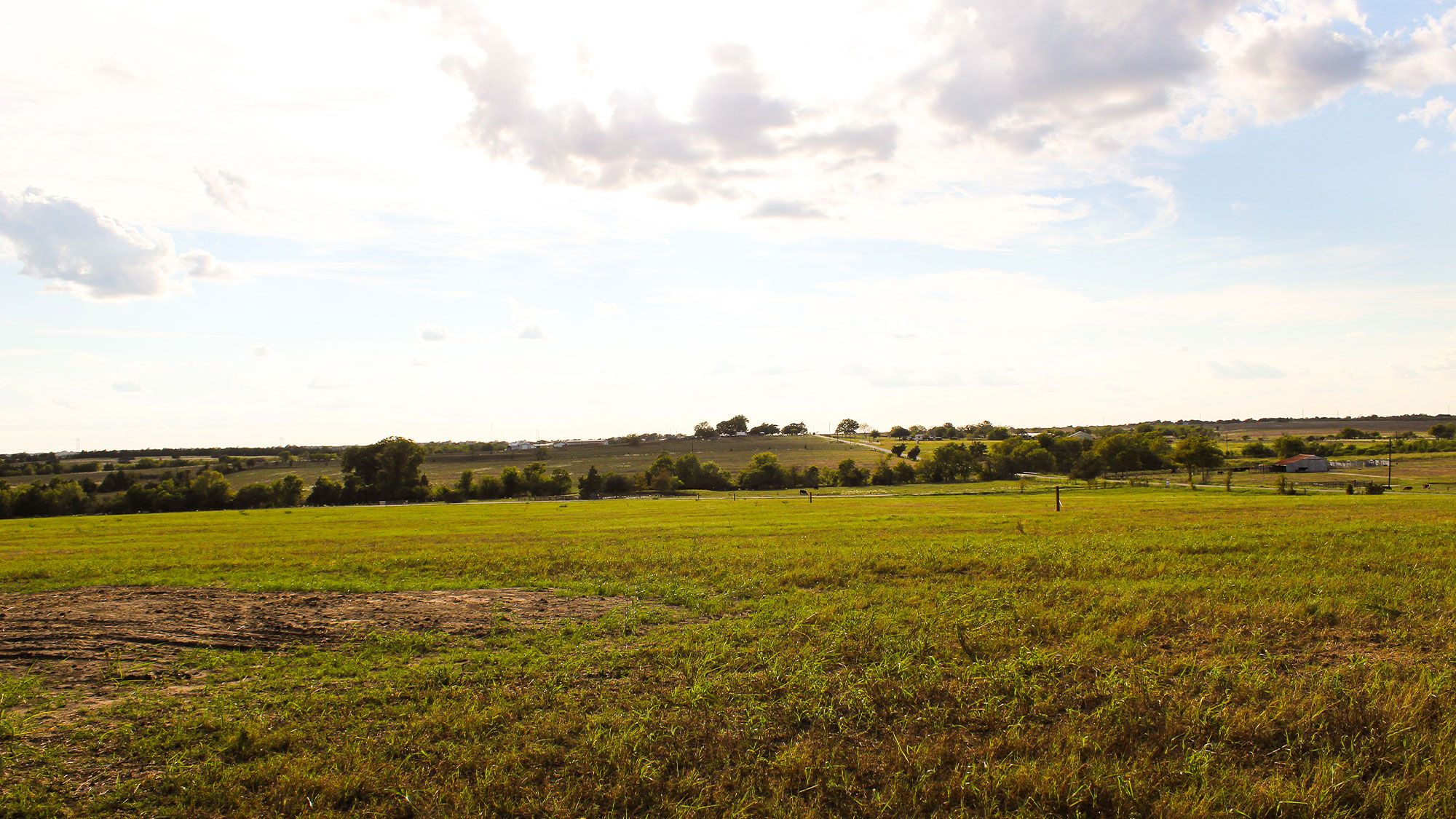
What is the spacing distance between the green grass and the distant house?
472 feet

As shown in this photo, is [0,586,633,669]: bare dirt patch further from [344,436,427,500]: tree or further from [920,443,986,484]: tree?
[920,443,986,484]: tree

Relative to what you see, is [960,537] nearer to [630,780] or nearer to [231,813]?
[630,780]

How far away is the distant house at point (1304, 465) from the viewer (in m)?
138

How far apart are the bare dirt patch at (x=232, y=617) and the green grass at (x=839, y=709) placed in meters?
1.06

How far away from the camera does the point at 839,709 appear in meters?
10.5

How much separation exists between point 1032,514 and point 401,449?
362ft

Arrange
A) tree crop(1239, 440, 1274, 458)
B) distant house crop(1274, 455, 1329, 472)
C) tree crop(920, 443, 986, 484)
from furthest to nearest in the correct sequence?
tree crop(1239, 440, 1274, 458)
tree crop(920, 443, 986, 484)
distant house crop(1274, 455, 1329, 472)

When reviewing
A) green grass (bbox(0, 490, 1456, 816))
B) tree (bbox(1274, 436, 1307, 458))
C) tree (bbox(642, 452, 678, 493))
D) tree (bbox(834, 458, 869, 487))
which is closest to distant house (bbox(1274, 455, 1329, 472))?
tree (bbox(1274, 436, 1307, 458))

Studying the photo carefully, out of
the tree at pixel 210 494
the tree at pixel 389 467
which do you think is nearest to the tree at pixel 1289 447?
the tree at pixel 389 467

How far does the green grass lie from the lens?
328 inches

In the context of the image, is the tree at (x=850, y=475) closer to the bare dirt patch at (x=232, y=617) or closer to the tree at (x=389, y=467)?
the tree at (x=389, y=467)

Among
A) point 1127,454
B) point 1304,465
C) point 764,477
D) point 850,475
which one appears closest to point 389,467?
point 764,477

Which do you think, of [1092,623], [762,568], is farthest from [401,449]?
[1092,623]

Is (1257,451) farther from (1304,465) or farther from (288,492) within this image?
(288,492)
